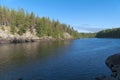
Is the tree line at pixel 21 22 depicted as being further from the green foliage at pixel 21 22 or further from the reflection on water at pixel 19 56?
the reflection on water at pixel 19 56

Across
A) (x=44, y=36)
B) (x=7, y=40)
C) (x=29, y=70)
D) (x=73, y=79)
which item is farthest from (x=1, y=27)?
(x=73, y=79)

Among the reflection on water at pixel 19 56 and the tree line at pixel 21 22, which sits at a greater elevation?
the tree line at pixel 21 22

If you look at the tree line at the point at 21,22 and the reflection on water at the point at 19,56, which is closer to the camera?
the reflection on water at the point at 19,56

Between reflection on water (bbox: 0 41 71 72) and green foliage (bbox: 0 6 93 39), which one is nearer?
reflection on water (bbox: 0 41 71 72)

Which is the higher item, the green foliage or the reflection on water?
the green foliage

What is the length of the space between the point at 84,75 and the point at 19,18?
460 feet

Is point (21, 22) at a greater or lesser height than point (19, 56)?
greater

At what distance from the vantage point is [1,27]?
159625 millimetres

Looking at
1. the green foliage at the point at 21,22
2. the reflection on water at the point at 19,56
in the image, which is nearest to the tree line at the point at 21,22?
the green foliage at the point at 21,22

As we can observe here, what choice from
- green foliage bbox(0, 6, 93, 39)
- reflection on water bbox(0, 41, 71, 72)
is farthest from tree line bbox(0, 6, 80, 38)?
reflection on water bbox(0, 41, 71, 72)

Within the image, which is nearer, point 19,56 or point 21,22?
point 19,56

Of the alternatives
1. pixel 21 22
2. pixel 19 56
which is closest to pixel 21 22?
pixel 21 22

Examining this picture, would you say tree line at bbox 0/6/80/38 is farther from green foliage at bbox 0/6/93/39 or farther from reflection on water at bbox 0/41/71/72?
reflection on water at bbox 0/41/71/72

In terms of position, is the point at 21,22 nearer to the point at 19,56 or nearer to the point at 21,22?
the point at 21,22
